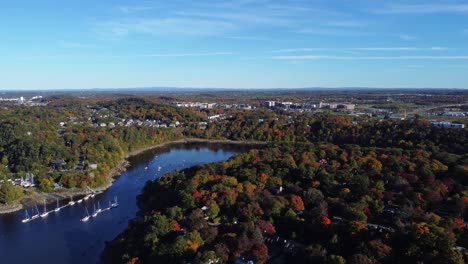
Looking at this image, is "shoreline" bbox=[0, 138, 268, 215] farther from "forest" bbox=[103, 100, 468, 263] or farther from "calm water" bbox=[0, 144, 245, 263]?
"forest" bbox=[103, 100, 468, 263]

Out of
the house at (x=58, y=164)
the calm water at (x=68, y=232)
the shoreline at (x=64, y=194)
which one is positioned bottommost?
the calm water at (x=68, y=232)

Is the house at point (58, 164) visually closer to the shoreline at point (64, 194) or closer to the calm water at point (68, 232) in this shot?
the shoreline at point (64, 194)

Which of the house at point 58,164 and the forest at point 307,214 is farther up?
the forest at point 307,214

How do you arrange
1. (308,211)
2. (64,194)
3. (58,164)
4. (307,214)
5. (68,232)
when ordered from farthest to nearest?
1. (58,164)
2. (64,194)
3. (68,232)
4. (308,211)
5. (307,214)

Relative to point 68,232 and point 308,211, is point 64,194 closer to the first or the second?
point 68,232

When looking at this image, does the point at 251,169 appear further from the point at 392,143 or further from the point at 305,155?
the point at 392,143

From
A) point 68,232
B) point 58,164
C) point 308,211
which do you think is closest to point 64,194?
point 58,164

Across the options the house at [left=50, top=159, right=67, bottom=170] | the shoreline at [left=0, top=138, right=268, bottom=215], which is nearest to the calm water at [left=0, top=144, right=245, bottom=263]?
the shoreline at [left=0, top=138, right=268, bottom=215]

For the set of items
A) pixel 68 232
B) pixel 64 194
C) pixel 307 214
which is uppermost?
pixel 307 214

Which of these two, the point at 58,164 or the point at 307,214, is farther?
the point at 58,164

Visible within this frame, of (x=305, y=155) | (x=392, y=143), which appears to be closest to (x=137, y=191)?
(x=305, y=155)

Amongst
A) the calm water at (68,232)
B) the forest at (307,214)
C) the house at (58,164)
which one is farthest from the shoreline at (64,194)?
the forest at (307,214)
